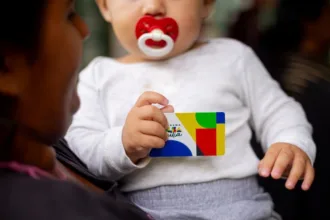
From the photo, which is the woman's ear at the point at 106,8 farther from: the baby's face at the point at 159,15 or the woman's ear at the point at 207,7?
the woman's ear at the point at 207,7

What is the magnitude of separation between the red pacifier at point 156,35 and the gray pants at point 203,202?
0.57 feet

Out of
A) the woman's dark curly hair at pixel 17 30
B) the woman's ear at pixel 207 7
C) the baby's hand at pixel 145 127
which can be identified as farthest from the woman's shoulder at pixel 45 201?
the woman's ear at pixel 207 7

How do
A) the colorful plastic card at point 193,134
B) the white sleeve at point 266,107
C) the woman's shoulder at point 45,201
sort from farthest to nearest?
the white sleeve at point 266,107 < the colorful plastic card at point 193,134 < the woman's shoulder at point 45,201

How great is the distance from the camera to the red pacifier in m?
0.68

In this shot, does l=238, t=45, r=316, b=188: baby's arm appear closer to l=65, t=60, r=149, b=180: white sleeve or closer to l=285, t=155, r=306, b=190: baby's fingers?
l=285, t=155, r=306, b=190: baby's fingers

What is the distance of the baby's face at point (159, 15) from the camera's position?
684mm

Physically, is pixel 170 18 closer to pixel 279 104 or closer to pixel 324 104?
pixel 279 104

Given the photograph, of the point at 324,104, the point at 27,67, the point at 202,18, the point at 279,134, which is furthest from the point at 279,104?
the point at 27,67

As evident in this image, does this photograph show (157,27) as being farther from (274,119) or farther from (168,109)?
(274,119)

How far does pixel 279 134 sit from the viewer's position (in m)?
0.75

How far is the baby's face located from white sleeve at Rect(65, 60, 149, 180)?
3.4 inches

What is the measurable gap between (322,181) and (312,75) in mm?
199

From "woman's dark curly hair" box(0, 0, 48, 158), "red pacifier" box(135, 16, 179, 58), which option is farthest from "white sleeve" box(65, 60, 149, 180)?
"woman's dark curly hair" box(0, 0, 48, 158)

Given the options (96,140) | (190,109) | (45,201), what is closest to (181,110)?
(190,109)
